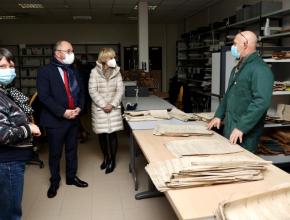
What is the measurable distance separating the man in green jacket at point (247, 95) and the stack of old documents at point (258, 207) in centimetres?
91

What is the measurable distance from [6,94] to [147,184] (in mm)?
2055

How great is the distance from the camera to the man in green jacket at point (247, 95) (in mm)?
2133

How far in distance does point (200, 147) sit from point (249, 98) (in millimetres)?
687

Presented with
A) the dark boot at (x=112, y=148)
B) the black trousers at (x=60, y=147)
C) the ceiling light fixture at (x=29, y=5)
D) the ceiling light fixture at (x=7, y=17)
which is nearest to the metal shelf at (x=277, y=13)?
the dark boot at (x=112, y=148)

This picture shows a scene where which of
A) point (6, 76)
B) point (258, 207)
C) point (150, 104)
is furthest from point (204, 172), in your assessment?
point (150, 104)

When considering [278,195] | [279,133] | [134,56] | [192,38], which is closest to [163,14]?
[192,38]

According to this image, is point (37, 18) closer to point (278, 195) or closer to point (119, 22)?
point (119, 22)

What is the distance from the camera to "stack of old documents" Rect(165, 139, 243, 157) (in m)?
1.76

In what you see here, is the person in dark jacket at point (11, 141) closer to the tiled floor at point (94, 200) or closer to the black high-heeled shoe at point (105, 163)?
the tiled floor at point (94, 200)

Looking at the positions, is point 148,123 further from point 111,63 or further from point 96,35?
point 96,35

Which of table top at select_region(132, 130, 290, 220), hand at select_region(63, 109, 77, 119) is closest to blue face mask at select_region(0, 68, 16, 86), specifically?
table top at select_region(132, 130, 290, 220)

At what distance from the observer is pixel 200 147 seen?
1.85 m

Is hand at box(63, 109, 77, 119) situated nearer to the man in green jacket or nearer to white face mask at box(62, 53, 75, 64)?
white face mask at box(62, 53, 75, 64)

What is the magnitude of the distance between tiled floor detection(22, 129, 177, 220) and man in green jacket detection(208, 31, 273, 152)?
3.24ft
